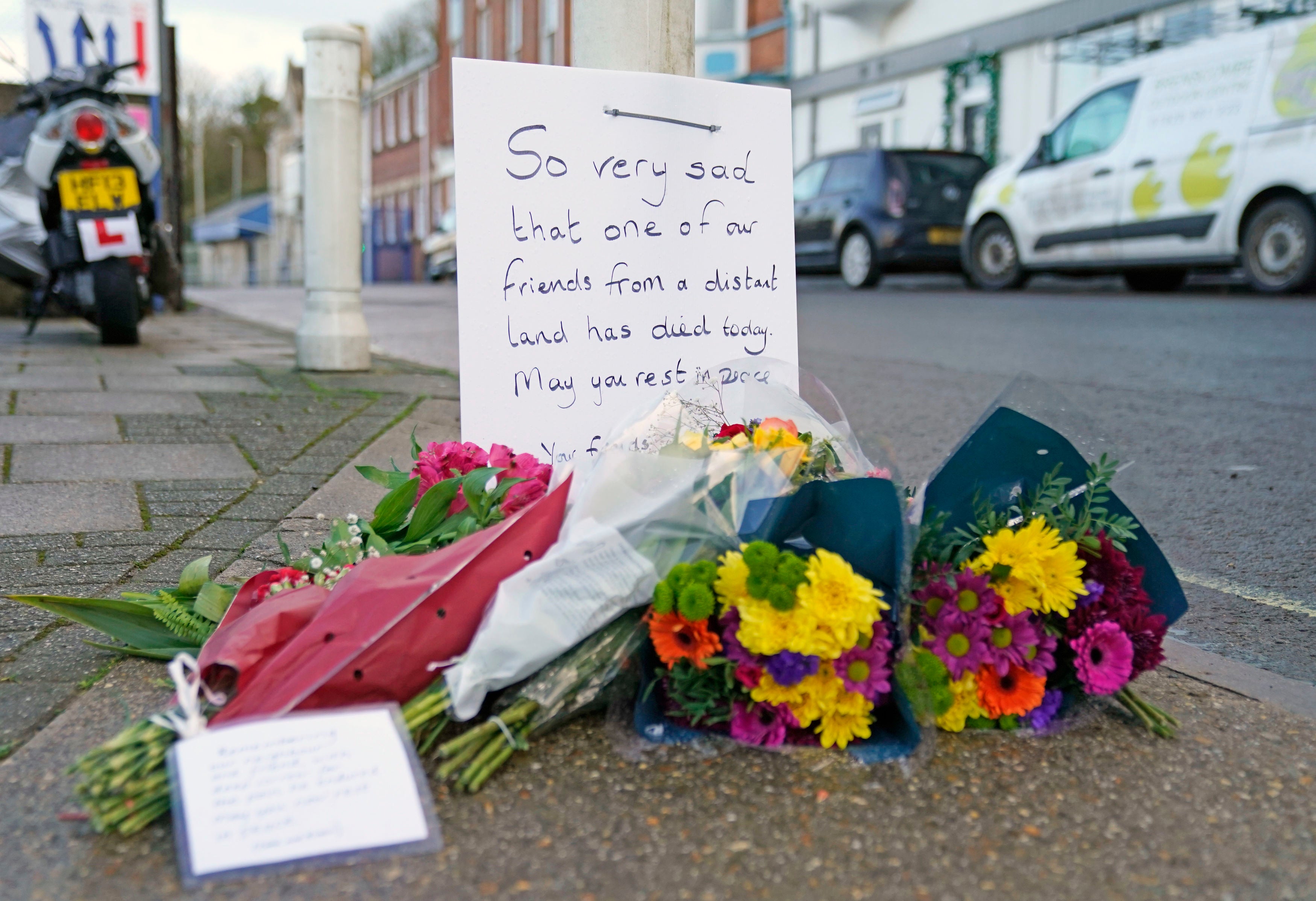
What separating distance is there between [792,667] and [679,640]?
0.16m

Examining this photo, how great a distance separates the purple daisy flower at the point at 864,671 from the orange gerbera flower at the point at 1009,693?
19 cm

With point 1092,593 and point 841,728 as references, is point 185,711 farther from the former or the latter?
point 1092,593

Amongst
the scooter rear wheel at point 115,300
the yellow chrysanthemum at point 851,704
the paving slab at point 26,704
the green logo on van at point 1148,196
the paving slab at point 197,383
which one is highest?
the green logo on van at point 1148,196

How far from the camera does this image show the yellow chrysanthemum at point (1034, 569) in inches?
65.4

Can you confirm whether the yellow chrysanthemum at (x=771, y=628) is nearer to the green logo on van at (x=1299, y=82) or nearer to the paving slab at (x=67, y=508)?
the paving slab at (x=67, y=508)

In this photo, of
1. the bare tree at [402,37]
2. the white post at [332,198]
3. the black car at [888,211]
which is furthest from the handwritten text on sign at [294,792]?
the bare tree at [402,37]

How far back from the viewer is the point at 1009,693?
1.69 meters

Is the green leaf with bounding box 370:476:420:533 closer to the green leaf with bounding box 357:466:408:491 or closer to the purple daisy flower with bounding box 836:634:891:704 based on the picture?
the green leaf with bounding box 357:466:408:491

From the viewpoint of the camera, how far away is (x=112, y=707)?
1.74 m

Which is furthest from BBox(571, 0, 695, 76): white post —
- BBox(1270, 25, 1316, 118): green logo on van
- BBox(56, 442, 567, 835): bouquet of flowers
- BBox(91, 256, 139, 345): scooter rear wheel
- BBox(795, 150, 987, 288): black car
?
BBox(795, 150, 987, 288): black car

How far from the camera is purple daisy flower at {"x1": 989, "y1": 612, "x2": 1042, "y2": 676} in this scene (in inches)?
64.6

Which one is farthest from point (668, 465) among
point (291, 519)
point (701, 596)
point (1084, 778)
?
point (291, 519)

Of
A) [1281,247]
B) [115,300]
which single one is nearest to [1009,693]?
[115,300]

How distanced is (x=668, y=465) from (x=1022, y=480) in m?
0.52
